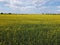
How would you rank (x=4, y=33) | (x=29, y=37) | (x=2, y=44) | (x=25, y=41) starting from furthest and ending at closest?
(x=4, y=33) < (x=29, y=37) < (x=25, y=41) < (x=2, y=44)

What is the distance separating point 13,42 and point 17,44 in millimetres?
454

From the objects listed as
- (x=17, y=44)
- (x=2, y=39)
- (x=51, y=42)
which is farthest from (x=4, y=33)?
(x=51, y=42)

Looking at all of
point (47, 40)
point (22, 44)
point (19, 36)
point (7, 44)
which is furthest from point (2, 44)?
point (47, 40)

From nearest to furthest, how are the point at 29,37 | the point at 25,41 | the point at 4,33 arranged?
the point at 25,41
the point at 29,37
the point at 4,33

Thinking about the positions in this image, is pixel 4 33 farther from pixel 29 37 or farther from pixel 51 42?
pixel 51 42

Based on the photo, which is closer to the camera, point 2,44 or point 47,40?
point 2,44

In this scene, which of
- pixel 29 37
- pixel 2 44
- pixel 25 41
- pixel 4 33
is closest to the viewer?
pixel 2 44

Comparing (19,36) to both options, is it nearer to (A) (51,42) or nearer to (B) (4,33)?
(B) (4,33)

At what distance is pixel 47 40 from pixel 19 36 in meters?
1.98

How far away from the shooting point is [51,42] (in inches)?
436

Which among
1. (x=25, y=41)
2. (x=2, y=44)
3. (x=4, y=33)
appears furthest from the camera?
(x=4, y=33)

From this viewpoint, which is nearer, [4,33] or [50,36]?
[50,36]

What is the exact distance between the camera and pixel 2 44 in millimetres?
10320

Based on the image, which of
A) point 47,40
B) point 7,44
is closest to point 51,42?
point 47,40
